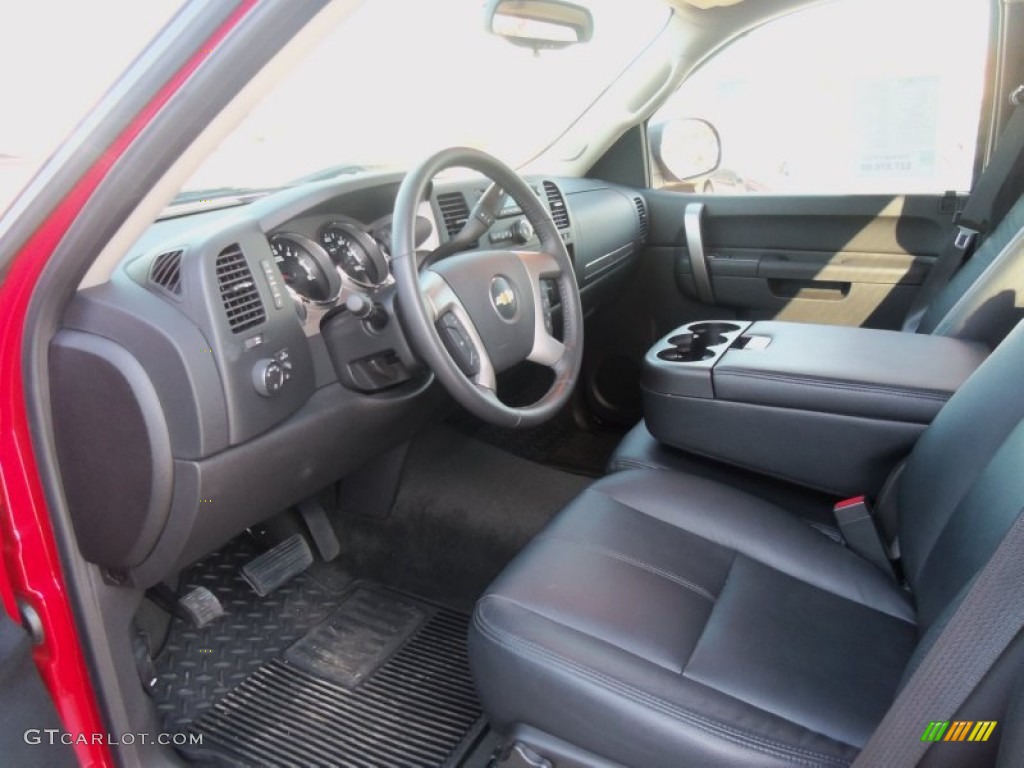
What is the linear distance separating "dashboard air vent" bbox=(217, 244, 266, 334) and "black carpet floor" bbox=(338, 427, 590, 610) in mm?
891

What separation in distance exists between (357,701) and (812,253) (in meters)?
1.84

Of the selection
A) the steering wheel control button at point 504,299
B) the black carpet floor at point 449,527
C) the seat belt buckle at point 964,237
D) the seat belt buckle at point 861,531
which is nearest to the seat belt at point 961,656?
the seat belt buckle at point 861,531

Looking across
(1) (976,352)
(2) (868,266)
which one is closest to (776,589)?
(1) (976,352)

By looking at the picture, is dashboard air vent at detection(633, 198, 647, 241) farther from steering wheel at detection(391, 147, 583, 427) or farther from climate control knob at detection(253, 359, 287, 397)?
climate control knob at detection(253, 359, 287, 397)

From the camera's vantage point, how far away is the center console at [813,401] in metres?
1.62

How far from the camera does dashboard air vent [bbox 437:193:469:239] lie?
1792 millimetres

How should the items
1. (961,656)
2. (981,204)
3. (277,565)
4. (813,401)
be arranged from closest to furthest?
(961,656) < (813,401) < (277,565) < (981,204)

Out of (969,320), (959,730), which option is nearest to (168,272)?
(959,730)

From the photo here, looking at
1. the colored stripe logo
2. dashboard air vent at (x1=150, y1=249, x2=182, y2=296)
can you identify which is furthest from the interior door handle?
the colored stripe logo

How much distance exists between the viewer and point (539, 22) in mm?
2010

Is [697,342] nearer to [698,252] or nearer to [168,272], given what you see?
[698,252]

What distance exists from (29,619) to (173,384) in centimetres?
40

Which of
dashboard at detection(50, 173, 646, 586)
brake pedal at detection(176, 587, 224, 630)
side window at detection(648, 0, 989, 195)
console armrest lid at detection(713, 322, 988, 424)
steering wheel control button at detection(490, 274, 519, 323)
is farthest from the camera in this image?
side window at detection(648, 0, 989, 195)

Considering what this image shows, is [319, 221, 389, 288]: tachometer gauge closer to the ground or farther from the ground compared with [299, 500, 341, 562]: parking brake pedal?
farther from the ground
